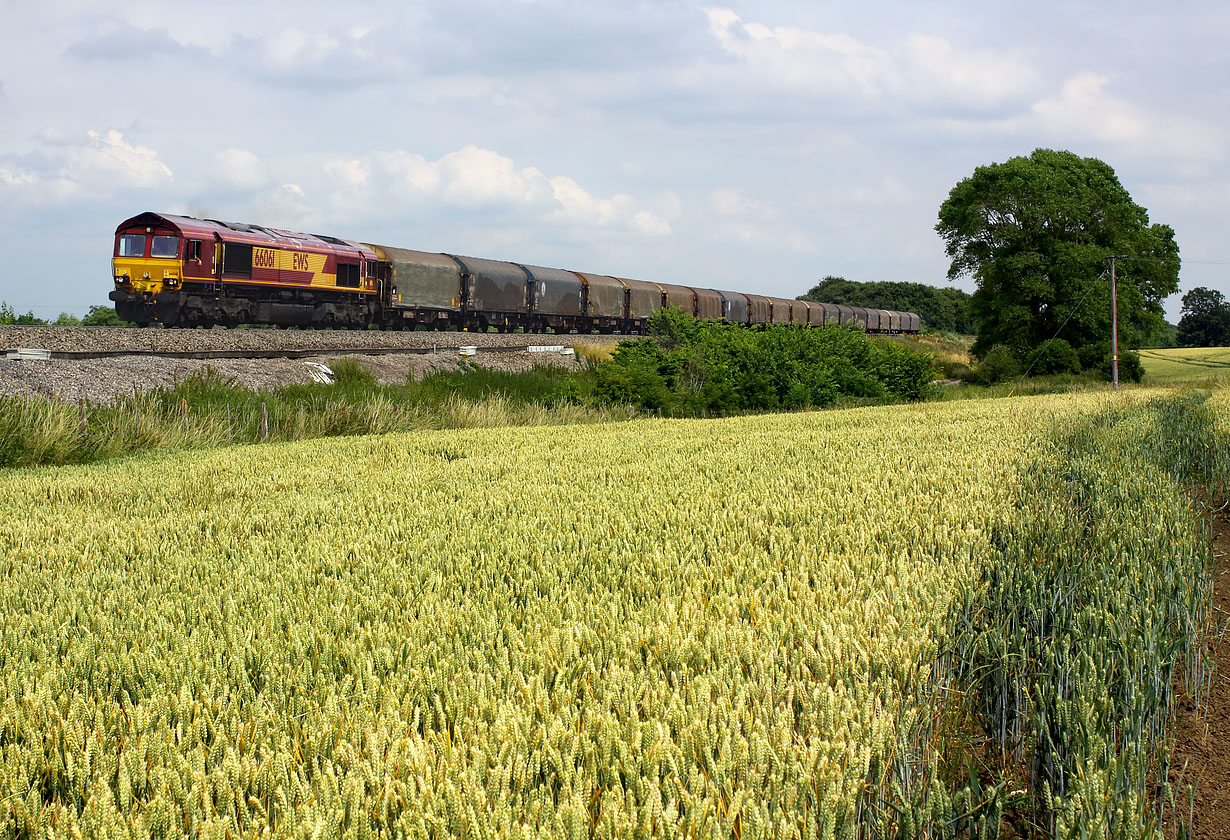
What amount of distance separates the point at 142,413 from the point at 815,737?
40.5 ft

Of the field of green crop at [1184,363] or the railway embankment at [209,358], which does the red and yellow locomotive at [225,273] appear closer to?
the railway embankment at [209,358]

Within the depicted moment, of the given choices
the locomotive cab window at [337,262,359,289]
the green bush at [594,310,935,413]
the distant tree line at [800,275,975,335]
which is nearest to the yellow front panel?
the locomotive cab window at [337,262,359,289]

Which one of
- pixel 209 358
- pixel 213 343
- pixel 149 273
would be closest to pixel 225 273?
pixel 149 273

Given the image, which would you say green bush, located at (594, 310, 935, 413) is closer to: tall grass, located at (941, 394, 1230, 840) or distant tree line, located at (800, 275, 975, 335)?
tall grass, located at (941, 394, 1230, 840)

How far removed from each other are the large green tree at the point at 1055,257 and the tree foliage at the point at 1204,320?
54587mm

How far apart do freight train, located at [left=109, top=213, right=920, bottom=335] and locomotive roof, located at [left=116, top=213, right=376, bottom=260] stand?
41 mm

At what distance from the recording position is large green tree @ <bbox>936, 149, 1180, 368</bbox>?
4369 centimetres

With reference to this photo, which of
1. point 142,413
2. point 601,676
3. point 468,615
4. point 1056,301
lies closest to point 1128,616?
point 601,676

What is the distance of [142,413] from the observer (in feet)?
40.2

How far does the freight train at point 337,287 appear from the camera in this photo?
25.5 m

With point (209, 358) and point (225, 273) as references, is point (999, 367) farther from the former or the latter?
point (209, 358)

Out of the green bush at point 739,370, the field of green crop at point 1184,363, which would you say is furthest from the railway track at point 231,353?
the field of green crop at point 1184,363

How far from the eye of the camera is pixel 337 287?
99.4 feet

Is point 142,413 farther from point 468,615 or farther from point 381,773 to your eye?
point 381,773
